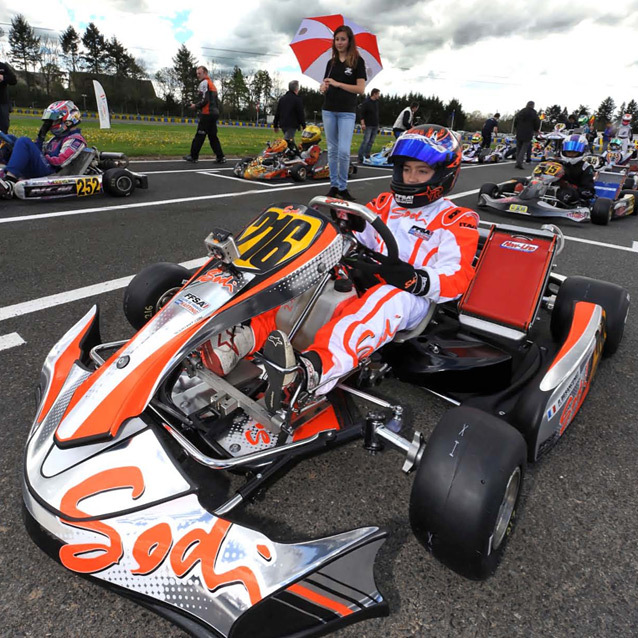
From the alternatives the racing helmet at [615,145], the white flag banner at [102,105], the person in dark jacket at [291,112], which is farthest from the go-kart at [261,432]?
the racing helmet at [615,145]

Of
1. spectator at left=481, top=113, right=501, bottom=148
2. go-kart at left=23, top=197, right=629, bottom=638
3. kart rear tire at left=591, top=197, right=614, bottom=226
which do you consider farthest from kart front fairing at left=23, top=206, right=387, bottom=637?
spectator at left=481, top=113, right=501, bottom=148

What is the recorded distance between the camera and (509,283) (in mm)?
2373

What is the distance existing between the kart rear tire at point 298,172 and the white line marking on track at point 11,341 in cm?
639

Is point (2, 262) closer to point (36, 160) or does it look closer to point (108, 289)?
point (108, 289)

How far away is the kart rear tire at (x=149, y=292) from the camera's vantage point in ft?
7.55

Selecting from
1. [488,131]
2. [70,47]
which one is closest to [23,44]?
[70,47]

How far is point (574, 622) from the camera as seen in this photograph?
4.43 ft

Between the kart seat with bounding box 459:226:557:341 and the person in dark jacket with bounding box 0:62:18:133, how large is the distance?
22.4 feet

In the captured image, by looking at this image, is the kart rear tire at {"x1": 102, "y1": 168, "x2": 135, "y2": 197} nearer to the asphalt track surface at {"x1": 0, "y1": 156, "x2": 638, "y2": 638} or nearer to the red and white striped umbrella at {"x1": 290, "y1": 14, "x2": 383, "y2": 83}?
the asphalt track surface at {"x1": 0, "y1": 156, "x2": 638, "y2": 638}

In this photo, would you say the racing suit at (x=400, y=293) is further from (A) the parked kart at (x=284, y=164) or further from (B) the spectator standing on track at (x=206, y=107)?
(B) the spectator standing on track at (x=206, y=107)

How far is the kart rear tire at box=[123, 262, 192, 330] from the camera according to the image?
2.30m

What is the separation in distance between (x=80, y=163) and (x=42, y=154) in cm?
41

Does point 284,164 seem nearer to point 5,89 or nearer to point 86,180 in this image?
point 86,180

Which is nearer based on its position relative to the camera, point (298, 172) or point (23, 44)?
point (298, 172)
